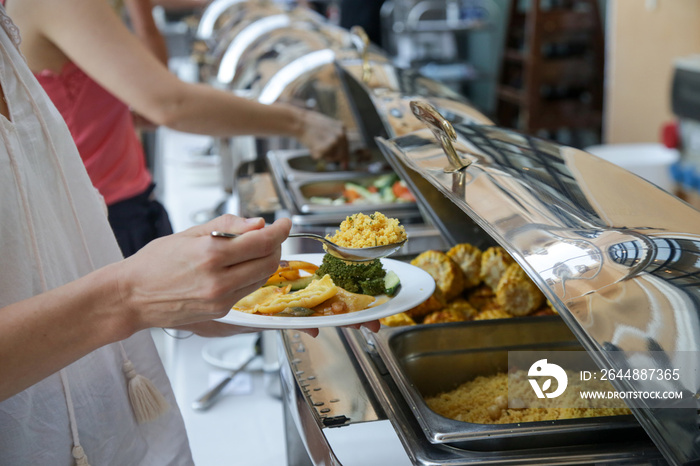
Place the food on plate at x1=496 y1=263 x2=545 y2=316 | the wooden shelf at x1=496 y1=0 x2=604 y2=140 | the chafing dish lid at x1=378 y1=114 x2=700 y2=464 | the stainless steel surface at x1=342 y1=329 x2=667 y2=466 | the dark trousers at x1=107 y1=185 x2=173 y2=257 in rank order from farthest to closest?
the wooden shelf at x1=496 y1=0 x2=604 y2=140 < the dark trousers at x1=107 y1=185 x2=173 y2=257 < the food on plate at x1=496 y1=263 x2=545 y2=316 < the stainless steel surface at x1=342 y1=329 x2=667 y2=466 < the chafing dish lid at x1=378 y1=114 x2=700 y2=464

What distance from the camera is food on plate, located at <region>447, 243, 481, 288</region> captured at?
Answer: 1.17m

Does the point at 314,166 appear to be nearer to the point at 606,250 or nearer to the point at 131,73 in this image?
the point at 131,73

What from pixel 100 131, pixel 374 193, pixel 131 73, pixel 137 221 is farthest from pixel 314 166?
pixel 131 73

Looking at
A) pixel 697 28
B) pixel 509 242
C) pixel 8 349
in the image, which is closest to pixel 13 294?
pixel 8 349

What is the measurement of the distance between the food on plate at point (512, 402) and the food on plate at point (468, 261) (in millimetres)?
201

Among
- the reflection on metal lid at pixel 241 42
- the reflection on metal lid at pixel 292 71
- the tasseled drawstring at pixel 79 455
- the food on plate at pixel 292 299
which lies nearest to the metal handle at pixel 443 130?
the food on plate at pixel 292 299

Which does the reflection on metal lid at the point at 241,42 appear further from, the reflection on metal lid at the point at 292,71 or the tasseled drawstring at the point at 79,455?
the tasseled drawstring at the point at 79,455

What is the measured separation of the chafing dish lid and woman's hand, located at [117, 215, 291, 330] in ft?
0.83

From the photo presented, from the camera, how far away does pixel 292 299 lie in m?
0.84

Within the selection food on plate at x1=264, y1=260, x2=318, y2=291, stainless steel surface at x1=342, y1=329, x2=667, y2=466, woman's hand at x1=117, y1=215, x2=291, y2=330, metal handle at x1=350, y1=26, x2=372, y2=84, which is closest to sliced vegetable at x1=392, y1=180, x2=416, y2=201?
metal handle at x1=350, y1=26, x2=372, y2=84

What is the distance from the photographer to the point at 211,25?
314 cm

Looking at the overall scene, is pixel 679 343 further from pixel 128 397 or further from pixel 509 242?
pixel 128 397

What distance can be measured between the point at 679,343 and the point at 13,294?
670mm

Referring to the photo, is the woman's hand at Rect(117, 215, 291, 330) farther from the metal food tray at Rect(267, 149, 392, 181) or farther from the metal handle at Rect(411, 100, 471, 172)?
the metal food tray at Rect(267, 149, 392, 181)
